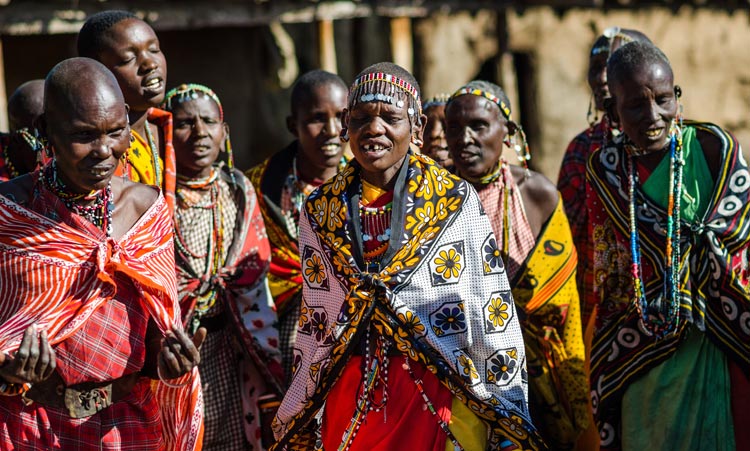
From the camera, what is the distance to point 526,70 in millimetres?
12711

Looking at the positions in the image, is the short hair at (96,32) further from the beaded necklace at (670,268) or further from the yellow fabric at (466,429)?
the beaded necklace at (670,268)

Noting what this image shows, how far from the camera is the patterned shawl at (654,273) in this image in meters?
5.44

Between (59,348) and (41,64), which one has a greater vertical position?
(41,64)

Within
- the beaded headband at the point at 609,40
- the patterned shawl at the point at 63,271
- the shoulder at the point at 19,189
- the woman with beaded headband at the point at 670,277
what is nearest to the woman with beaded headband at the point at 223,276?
the patterned shawl at the point at 63,271

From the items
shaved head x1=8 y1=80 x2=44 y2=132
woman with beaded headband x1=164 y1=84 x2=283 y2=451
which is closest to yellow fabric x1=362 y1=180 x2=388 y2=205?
woman with beaded headband x1=164 y1=84 x2=283 y2=451

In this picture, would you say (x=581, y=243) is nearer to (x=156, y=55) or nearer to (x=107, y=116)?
(x=156, y=55)

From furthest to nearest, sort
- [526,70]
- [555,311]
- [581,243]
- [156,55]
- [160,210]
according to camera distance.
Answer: [526,70] < [581,243] < [555,311] < [156,55] < [160,210]

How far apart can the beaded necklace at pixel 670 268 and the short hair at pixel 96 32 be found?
2.77m

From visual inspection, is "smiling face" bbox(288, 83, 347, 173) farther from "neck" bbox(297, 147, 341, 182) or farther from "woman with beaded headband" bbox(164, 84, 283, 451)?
"woman with beaded headband" bbox(164, 84, 283, 451)

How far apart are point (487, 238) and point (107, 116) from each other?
5.68 feet

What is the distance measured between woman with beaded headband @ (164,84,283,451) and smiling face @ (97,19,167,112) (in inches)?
28.4

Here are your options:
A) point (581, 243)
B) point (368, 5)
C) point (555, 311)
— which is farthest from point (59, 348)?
point (368, 5)

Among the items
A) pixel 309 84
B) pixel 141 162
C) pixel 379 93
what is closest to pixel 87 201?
pixel 141 162

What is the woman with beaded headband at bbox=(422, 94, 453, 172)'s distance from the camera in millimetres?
7160
